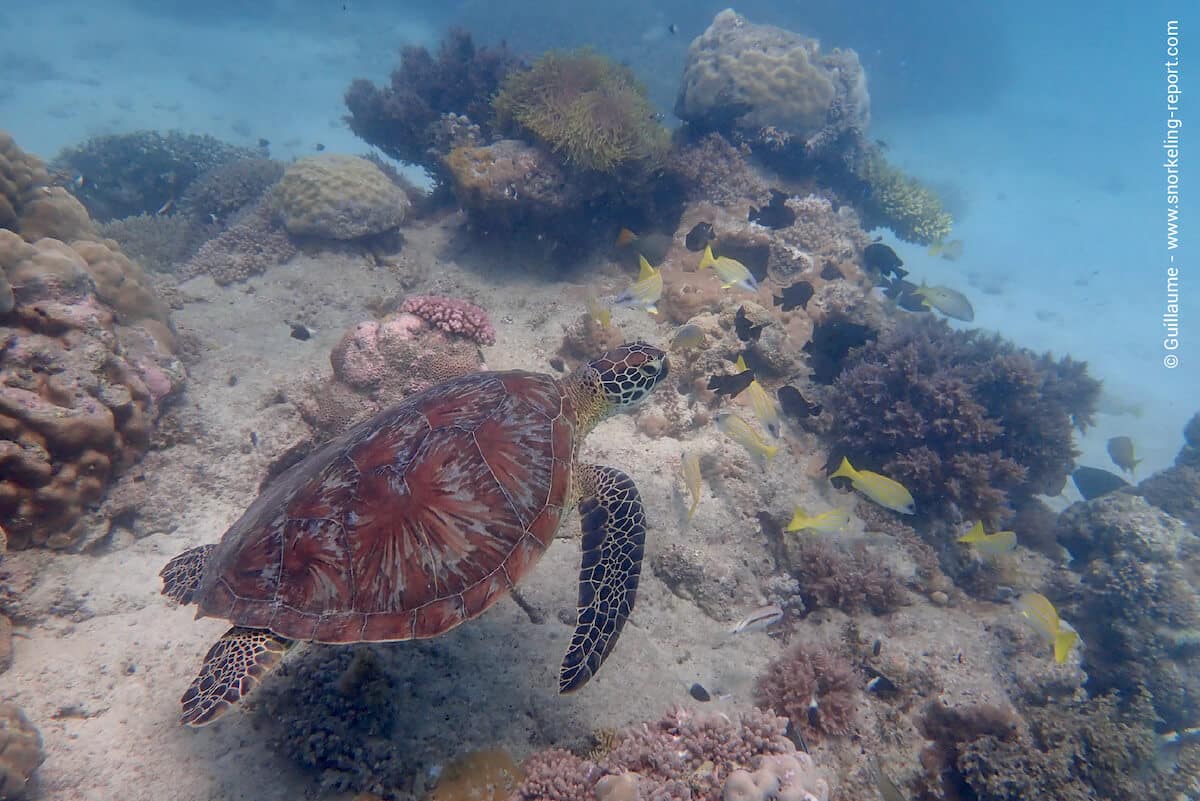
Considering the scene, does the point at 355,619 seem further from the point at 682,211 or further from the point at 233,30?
the point at 233,30

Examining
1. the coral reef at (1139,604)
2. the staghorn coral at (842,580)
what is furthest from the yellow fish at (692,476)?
the coral reef at (1139,604)

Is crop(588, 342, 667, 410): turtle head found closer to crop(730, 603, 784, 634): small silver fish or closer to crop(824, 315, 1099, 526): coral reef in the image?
crop(730, 603, 784, 634): small silver fish

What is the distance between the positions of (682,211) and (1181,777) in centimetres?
925

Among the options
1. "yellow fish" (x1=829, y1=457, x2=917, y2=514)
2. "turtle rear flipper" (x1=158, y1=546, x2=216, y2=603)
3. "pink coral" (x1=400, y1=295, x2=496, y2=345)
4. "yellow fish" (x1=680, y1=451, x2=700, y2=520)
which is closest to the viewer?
"turtle rear flipper" (x1=158, y1=546, x2=216, y2=603)

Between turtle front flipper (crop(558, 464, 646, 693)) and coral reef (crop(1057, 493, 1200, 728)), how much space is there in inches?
242

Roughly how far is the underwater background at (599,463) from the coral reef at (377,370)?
0.14 feet

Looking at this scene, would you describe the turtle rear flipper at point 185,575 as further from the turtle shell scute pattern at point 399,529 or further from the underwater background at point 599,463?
the turtle shell scute pattern at point 399,529

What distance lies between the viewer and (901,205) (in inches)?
503

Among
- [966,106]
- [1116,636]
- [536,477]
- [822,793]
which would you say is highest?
[966,106]

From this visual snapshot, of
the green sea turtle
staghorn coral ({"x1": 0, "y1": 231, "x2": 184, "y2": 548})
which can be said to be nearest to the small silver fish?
the green sea turtle

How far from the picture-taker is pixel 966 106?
40875mm

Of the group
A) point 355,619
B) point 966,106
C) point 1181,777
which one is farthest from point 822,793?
point 966,106

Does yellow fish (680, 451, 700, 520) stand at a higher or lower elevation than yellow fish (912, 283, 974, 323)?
lower

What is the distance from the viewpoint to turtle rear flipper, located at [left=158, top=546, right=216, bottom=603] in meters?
3.53
